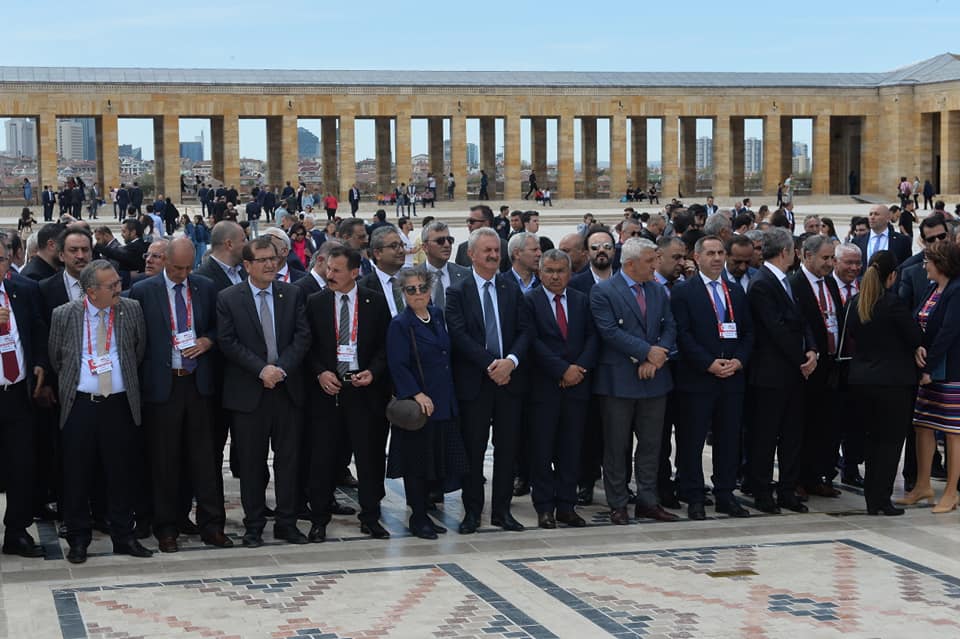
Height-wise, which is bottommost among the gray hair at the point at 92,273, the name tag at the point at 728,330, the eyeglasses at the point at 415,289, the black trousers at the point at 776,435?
the black trousers at the point at 776,435

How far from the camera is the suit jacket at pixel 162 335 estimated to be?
26.4 feet

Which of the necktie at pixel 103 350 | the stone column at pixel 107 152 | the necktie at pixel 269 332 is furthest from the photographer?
the stone column at pixel 107 152

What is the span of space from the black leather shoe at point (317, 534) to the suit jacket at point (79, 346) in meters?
1.25

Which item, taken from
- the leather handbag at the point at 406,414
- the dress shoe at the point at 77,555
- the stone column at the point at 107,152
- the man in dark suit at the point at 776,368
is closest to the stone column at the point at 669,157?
the stone column at the point at 107,152

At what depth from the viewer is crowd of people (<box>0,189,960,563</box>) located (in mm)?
8023

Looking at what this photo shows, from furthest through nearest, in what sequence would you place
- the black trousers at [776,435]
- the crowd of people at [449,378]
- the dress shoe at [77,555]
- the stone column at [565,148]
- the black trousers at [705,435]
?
the stone column at [565,148], the black trousers at [776,435], the black trousers at [705,435], the crowd of people at [449,378], the dress shoe at [77,555]

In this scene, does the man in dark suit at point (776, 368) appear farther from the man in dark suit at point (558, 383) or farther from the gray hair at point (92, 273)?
the gray hair at point (92, 273)

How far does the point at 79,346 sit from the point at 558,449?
10.1ft

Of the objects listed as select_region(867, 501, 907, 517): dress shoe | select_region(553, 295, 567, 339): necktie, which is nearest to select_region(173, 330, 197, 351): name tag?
select_region(553, 295, 567, 339): necktie

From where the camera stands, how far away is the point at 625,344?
8609 millimetres

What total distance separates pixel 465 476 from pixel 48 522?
274 centimetres

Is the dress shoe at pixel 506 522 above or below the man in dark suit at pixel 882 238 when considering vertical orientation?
below

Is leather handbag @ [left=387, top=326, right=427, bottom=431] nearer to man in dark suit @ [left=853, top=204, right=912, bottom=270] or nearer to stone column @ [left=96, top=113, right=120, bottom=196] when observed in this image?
man in dark suit @ [left=853, top=204, right=912, bottom=270]

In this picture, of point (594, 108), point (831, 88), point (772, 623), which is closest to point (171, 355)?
point (772, 623)
